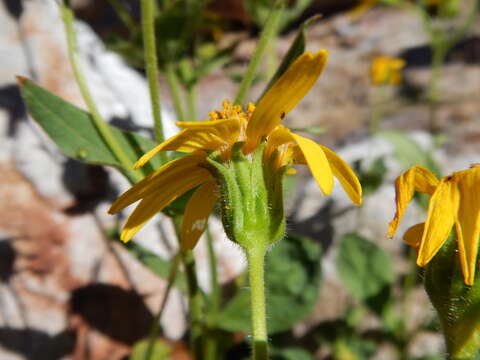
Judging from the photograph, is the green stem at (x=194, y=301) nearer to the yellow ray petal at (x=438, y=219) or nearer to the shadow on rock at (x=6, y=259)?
the yellow ray petal at (x=438, y=219)

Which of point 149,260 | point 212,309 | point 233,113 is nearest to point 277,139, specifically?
point 233,113

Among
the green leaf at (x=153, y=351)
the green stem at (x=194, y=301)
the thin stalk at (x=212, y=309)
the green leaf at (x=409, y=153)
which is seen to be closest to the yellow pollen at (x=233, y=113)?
the green stem at (x=194, y=301)

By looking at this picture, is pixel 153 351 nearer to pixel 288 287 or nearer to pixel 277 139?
pixel 288 287

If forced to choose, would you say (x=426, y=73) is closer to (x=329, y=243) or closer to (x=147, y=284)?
(x=329, y=243)

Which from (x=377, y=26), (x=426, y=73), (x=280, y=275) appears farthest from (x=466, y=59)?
(x=280, y=275)

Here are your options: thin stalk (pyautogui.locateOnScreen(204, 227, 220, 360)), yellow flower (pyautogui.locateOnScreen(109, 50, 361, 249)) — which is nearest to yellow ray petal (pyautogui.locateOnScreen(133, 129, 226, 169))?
yellow flower (pyautogui.locateOnScreen(109, 50, 361, 249))

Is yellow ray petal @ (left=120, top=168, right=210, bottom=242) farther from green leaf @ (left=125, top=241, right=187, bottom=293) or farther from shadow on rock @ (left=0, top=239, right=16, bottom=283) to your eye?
shadow on rock @ (left=0, top=239, right=16, bottom=283)
